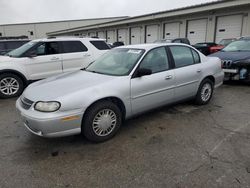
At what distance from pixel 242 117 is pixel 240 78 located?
2.95m

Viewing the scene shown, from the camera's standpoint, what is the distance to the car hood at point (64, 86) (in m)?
3.20

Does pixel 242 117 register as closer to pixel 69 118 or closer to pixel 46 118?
pixel 69 118

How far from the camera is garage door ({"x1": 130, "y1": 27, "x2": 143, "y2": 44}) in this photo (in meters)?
24.5

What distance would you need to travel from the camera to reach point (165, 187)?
239cm

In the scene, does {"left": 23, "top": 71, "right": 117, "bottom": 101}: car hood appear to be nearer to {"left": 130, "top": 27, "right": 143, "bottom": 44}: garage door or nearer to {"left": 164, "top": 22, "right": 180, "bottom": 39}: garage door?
{"left": 164, "top": 22, "right": 180, "bottom": 39}: garage door

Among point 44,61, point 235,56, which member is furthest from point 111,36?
point 235,56

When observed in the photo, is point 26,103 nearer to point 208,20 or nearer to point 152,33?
point 208,20

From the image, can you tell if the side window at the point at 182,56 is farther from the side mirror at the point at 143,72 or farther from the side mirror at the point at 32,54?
the side mirror at the point at 32,54

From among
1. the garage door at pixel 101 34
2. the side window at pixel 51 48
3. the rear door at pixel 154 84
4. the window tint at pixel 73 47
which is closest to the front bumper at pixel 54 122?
the rear door at pixel 154 84

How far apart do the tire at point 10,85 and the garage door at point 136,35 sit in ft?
64.2

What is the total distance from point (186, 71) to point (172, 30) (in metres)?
17.0

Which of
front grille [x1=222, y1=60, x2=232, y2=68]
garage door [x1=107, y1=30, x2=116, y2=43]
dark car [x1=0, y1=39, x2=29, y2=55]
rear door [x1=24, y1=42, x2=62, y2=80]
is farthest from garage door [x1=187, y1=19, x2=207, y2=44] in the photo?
rear door [x1=24, y1=42, x2=62, y2=80]

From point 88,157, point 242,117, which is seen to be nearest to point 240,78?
point 242,117

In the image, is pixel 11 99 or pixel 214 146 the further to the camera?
pixel 11 99
